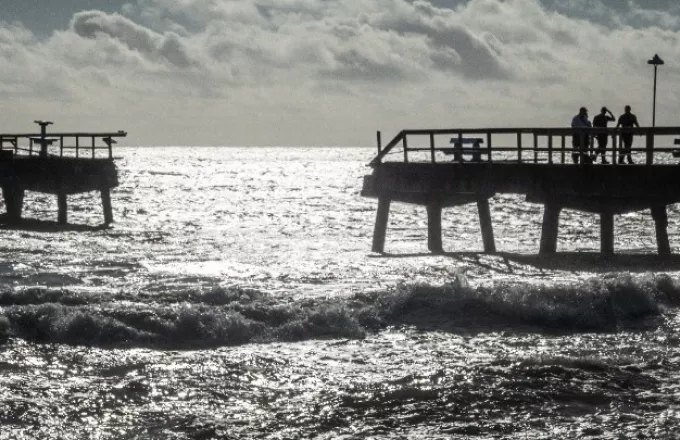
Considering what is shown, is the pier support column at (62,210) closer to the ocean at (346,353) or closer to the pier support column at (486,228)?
the ocean at (346,353)

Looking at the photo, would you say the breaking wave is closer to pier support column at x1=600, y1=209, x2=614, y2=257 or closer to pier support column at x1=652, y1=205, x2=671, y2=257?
pier support column at x1=652, y1=205, x2=671, y2=257

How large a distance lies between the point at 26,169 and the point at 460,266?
20.8 meters

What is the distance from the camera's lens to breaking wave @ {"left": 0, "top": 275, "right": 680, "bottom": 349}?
1410cm

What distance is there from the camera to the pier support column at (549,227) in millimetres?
23531

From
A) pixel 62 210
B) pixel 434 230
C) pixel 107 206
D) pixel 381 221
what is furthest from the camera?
pixel 107 206

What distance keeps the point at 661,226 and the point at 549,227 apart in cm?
260

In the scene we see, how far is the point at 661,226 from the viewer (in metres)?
23.3

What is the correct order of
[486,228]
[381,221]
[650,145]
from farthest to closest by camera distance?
[381,221] < [486,228] < [650,145]

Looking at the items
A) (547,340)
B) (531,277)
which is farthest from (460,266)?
(547,340)

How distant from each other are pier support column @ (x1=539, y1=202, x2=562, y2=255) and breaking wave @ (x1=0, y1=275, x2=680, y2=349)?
18.7 ft

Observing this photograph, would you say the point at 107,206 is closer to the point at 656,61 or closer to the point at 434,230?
the point at 434,230

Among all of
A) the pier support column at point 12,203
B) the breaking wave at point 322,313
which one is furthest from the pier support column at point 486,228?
the pier support column at point 12,203

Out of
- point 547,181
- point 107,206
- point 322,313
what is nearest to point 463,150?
point 547,181

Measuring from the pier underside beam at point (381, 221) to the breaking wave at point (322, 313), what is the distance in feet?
31.8
